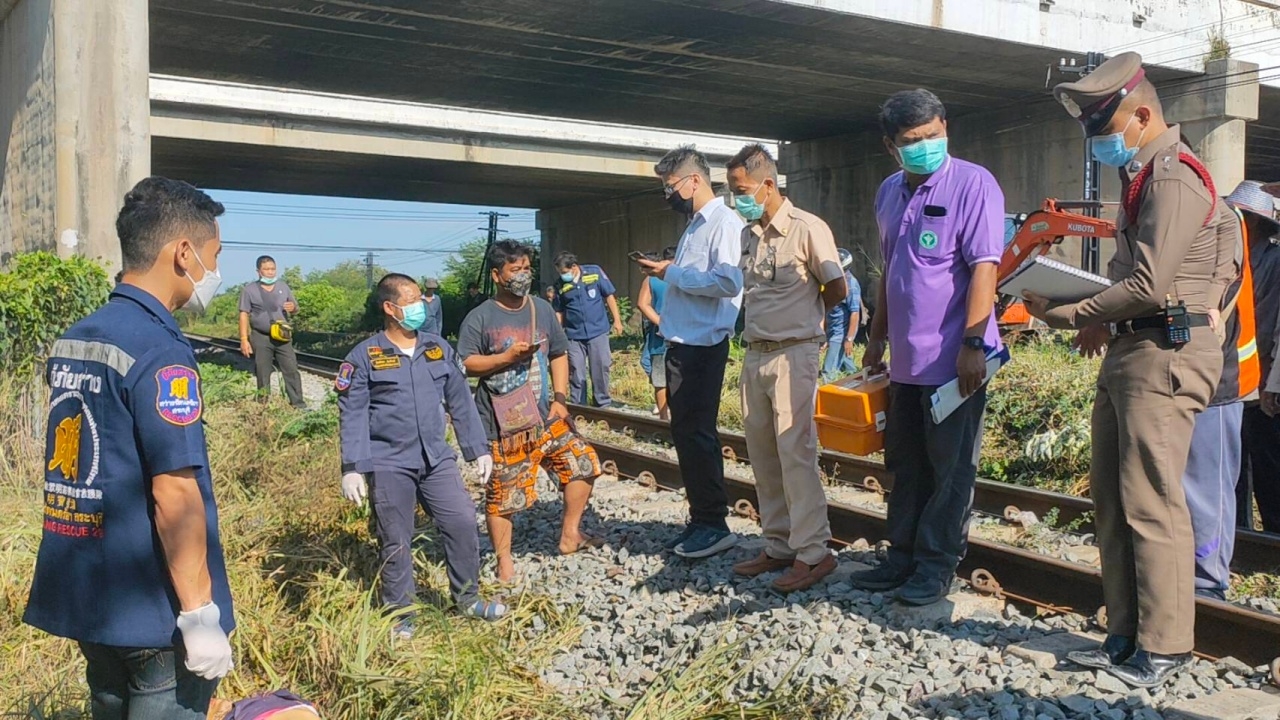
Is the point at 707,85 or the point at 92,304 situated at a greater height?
the point at 707,85

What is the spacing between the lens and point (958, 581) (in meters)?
5.40

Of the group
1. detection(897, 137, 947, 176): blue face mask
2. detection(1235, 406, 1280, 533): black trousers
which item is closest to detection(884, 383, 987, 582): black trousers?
detection(897, 137, 947, 176): blue face mask

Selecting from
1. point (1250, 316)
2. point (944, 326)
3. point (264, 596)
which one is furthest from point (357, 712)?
point (1250, 316)

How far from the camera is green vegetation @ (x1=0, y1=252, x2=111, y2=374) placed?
826 cm

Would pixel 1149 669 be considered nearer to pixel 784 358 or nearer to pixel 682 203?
pixel 784 358

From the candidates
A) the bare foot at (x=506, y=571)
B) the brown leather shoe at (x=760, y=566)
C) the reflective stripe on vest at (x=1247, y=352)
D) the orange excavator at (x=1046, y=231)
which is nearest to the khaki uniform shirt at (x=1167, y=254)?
the reflective stripe on vest at (x=1247, y=352)

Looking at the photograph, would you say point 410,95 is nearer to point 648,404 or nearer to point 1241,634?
point 648,404

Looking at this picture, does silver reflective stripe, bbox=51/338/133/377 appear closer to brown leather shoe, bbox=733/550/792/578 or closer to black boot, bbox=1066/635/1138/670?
black boot, bbox=1066/635/1138/670

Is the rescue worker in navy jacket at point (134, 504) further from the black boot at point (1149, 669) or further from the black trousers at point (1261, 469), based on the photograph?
the black trousers at point (1261, 469)

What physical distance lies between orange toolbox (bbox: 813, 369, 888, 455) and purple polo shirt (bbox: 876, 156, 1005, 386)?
206 millimetres

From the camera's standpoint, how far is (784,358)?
5375 mm

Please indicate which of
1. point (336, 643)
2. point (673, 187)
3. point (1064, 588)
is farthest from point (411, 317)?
point (1064, 588)

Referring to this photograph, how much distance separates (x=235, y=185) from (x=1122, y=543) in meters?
32.3

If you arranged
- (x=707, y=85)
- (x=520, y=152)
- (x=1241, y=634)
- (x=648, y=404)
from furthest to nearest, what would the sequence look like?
(x=520, y=152)
(x=707, y=85)
(x=648, y=404)
(x=1241, y=634)
